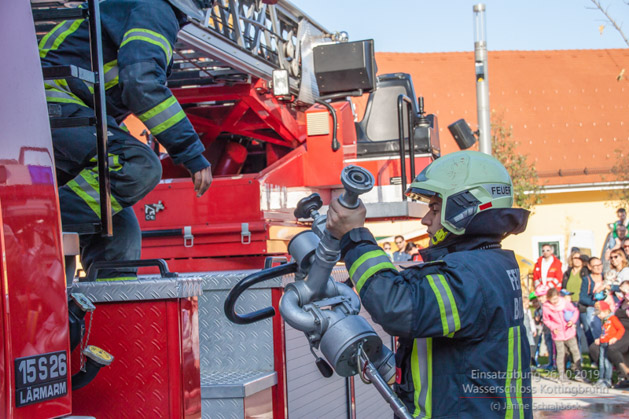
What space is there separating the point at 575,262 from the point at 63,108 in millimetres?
8885

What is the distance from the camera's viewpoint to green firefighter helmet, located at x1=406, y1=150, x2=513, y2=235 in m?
2.20

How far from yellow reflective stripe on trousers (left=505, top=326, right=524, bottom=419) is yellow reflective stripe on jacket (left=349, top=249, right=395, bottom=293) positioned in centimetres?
42

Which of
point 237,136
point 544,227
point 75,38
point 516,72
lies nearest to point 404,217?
point 237,136

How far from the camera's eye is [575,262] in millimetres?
10375

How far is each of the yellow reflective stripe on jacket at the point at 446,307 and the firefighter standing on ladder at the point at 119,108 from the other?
128 cm

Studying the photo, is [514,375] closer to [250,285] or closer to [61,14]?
[250,285]

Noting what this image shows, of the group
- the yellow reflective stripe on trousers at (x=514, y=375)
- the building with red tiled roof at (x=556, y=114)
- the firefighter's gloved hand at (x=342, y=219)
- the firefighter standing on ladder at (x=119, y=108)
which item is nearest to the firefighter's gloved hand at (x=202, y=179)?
the firefighter standing on ladder at (x=119, y=108)

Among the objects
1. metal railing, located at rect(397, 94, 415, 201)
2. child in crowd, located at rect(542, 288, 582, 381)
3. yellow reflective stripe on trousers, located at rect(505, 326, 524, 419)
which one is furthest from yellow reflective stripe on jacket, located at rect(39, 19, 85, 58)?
child in crowd, located at rect(542, 288, 582, 381)

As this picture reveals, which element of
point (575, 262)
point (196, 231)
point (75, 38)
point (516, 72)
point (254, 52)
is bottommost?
point (575, 262)

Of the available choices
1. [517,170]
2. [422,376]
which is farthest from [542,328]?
[517,170]

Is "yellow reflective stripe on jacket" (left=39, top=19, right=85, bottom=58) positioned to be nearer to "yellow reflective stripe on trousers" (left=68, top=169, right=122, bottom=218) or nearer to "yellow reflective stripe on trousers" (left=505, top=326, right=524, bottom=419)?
"yellow reflective stripe on trousers" (left=68, top=169, right=122, bottom=218)

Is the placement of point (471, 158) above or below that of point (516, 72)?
below

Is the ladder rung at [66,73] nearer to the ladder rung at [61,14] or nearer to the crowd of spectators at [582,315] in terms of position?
the ladder rung at [61,14]

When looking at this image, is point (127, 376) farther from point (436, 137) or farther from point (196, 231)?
point (436, 137)
